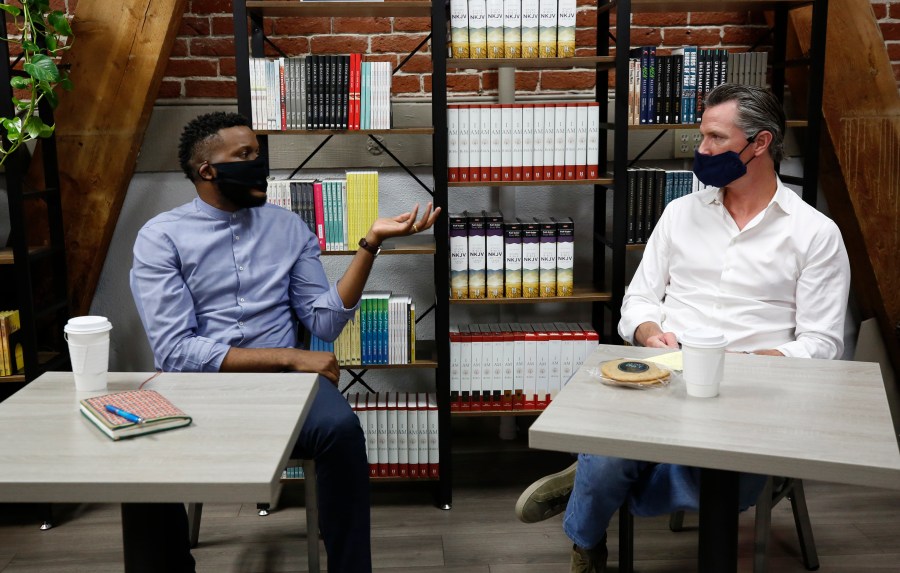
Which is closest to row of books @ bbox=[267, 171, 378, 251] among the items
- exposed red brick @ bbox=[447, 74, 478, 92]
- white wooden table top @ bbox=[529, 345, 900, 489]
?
exposed red brick @ bbox=[447, 74, 478, 92]

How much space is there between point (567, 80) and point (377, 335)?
1.22 metres

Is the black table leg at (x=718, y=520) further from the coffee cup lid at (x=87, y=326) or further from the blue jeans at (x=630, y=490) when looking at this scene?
the coffee cup lid at (x=87, y=326)

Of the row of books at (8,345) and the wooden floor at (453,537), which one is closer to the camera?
the wooden floor at (453,537)

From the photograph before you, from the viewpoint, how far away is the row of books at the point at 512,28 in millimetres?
2740

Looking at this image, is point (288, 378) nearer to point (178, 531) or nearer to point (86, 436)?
point (86, 436)

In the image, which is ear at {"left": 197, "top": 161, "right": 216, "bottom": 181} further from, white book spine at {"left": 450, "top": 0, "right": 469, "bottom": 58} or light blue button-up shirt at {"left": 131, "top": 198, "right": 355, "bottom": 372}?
white book spine at {"left": 450, "top": 0, "right": 469, "bottom": 58}

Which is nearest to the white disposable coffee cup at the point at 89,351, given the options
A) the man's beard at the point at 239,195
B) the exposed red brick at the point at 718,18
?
the man's beard at the point at 239,195

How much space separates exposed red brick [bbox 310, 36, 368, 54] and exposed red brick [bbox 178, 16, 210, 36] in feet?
1.27

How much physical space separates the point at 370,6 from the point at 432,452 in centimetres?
150

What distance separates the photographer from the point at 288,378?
1741 mm

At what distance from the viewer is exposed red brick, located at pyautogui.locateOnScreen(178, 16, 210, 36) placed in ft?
10.3

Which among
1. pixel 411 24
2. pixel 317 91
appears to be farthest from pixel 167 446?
pixel 411 24

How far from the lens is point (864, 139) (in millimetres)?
3168

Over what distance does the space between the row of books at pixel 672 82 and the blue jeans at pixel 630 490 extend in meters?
1.33
